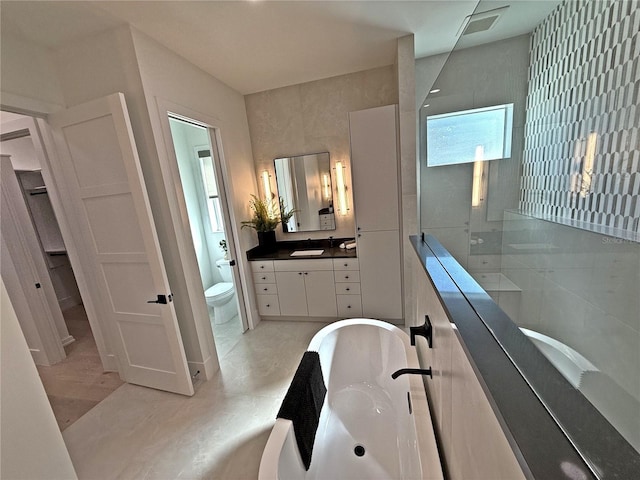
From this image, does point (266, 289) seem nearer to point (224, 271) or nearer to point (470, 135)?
point (224, 271)

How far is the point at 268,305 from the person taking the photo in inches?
120

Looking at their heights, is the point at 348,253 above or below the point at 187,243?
below

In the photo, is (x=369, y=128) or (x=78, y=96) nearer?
(x=78, y=96)

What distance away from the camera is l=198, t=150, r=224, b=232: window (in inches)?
136

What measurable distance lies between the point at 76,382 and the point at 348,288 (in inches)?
107

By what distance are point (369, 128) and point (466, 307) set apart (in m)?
2.15

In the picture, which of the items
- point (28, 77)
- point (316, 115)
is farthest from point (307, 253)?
point (28, 77)

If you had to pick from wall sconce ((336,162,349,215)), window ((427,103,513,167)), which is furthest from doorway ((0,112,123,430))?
window ((427,103,513,167))

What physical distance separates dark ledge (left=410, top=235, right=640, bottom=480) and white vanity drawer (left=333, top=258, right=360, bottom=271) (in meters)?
2.00

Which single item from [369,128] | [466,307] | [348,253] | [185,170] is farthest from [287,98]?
[466,307]

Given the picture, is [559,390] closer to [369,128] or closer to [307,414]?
[307,414]

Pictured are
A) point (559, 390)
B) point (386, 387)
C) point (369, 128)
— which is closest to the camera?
point (559, 390)

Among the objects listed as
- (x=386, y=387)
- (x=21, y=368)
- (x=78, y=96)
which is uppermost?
(x=78, y=96)

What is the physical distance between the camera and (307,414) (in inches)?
53.5
